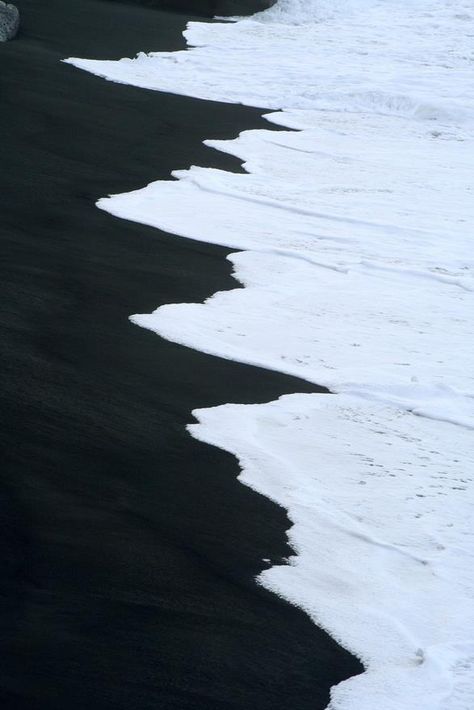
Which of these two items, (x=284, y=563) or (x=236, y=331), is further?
(x=236, y=331)

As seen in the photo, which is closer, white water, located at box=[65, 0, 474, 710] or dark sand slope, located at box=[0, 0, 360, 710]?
dark sand slope, located at box=[0, 0, 360, 710]

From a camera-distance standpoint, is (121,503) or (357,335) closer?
(121,503)

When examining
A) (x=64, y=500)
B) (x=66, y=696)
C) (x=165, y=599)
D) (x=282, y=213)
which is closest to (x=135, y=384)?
(x=64, y=500)

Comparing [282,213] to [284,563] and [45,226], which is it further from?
[284,563]

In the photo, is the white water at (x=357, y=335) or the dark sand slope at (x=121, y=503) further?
the white water at (x=357, y=335)
